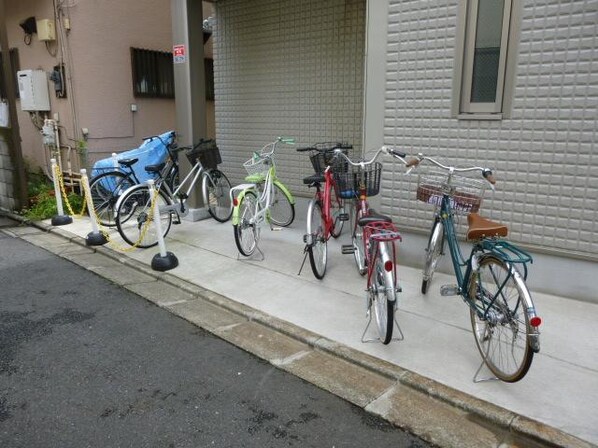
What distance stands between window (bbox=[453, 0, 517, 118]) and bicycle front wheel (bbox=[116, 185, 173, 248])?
12.3ft

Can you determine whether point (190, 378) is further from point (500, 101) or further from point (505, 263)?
point (500, 101)

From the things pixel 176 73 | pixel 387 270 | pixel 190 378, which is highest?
pixel 176 73

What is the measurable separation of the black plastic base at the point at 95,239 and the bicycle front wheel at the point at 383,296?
13.2ft

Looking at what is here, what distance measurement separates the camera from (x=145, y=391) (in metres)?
3.19

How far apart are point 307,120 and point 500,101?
9.97 ft

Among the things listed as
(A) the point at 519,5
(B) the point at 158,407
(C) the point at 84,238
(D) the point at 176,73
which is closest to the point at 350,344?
(B) the point at 158,407

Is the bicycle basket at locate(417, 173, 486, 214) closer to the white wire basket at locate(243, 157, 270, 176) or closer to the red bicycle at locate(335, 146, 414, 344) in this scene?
the red bicycle at locate(335, 146, 414, 344)

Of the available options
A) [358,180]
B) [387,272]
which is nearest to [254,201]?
[358,180]

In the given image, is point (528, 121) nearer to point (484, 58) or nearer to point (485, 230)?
point (484, 58)

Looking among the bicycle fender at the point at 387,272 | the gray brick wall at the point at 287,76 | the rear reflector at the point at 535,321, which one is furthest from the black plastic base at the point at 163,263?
the rear reflector at the point at 535,321

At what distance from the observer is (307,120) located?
6.98 meters

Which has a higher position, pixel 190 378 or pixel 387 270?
pixel 387 270

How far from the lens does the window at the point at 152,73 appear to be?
31.9ft

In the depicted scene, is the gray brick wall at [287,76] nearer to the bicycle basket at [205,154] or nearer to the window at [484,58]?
the bicycle basket at [205,154]
